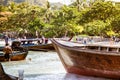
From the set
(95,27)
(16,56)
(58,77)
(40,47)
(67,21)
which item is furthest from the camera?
(67,21)

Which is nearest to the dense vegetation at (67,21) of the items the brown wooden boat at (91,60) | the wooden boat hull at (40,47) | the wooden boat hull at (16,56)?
the wooden boat hull at (40,47)

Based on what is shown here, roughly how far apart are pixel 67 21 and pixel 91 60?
31.8 meters

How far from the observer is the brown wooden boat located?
13913mm

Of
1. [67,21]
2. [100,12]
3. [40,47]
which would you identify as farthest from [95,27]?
[40,47]

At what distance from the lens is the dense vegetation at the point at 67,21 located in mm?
42612

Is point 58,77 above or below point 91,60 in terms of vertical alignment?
below

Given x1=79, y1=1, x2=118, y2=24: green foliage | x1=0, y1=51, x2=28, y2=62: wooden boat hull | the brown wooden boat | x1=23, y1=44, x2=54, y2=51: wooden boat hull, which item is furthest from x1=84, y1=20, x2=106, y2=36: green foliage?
the brown wooden boat

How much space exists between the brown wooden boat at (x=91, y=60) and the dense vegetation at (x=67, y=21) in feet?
76.1

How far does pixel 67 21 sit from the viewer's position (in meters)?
46.2

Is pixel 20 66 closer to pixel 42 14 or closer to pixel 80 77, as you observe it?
pixel 80 77

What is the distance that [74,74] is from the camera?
16047 mm

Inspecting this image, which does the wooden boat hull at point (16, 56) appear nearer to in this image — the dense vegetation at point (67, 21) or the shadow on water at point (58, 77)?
the shadow on water at point (58, 77)

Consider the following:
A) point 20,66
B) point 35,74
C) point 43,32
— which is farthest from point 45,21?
→ point 35,74

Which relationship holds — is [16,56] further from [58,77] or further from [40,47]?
[40,47]
